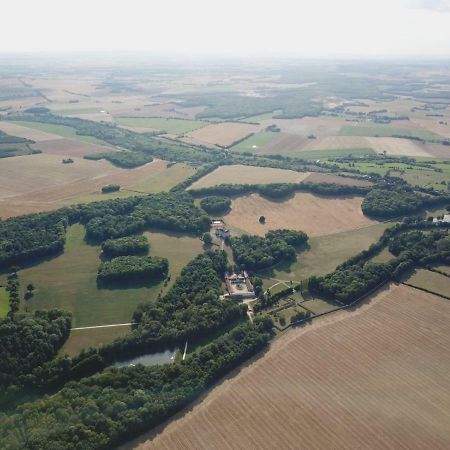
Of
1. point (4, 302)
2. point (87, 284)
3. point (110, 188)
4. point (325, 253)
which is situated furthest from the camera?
point (110, 188)

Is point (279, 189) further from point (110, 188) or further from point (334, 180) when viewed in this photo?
point (110, 188)

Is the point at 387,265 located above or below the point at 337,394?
above

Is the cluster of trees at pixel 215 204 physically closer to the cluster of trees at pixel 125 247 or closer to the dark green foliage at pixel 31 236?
the cluster of trees at pixel 125 247

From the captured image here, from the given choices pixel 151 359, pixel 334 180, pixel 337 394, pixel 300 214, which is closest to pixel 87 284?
pixel 151 359

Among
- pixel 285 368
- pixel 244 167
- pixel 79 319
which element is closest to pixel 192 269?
pixel 79 319

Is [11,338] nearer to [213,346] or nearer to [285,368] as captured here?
[213,346]
